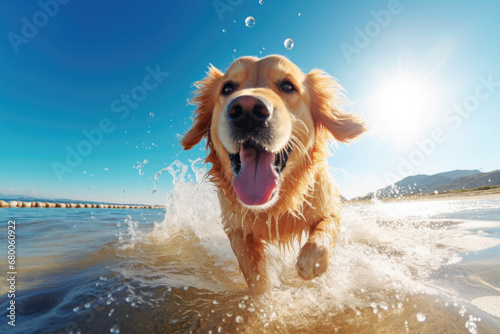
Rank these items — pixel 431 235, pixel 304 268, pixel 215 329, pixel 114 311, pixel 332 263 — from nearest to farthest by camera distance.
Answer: pixel 215 329, pixel 114 311, pixel 304 268, pixel 332 263, pixel 431 235

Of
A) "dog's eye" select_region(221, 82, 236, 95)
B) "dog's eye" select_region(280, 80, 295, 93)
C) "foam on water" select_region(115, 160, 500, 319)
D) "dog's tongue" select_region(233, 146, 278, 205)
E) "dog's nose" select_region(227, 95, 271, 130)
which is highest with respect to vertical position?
"dog's eye" select_region(221, 82, 236, 95)

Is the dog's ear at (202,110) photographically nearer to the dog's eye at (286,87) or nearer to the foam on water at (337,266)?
the foam on water at (337,266)

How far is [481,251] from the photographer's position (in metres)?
2.62

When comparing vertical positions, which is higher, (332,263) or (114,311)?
(114,311)

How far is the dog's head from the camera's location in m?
1.80

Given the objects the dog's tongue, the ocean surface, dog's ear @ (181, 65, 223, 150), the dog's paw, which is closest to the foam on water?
the ocean surface

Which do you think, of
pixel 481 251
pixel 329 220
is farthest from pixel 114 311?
pixel 481 251

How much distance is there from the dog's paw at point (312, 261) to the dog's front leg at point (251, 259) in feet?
1.37

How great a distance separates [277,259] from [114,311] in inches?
74.7

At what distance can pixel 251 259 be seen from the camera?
2.28 metres

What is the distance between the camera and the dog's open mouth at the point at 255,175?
1876 millimetres

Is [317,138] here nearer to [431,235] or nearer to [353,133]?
[353,133]

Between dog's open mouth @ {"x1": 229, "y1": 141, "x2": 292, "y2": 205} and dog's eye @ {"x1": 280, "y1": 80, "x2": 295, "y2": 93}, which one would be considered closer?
dog's open mouth @ {"x1": 229, "y1": 141, "x2": 292, "y2": 205}

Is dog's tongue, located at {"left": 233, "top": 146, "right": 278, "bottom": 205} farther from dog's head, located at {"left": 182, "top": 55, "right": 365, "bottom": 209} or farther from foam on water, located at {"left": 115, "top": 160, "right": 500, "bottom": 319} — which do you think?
foam on water, located at {"left": 115, "top": 160, "right": 500, "bottom": 319}
